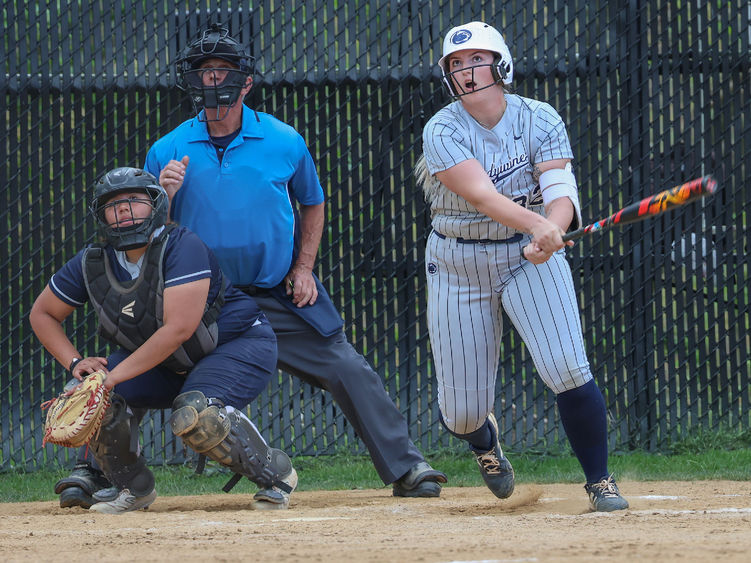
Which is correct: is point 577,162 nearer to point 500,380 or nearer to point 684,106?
point 684,106

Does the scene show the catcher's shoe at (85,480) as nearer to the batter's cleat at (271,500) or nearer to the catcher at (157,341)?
the catcher at (157,341)

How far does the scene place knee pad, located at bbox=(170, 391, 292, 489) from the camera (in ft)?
14.1

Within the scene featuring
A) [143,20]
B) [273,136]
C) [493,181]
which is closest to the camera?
[493,181]

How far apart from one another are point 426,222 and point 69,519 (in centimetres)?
259

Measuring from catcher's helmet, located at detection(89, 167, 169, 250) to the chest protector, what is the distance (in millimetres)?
58

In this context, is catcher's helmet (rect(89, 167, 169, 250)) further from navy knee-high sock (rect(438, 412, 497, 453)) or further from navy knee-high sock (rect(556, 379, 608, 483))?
navy knee-high sock (rect(556, 379, 608, 483))

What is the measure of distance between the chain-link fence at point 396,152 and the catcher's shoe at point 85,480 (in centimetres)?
124

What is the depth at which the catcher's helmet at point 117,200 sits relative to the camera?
440 cm

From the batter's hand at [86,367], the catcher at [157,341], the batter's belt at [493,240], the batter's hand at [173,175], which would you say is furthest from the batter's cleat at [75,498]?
the batter's belt at [493,240]

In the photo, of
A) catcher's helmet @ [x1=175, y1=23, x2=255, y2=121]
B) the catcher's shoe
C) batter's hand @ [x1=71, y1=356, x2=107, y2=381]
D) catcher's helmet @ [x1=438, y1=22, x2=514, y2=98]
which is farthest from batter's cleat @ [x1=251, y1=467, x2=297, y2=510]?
catcher's helmet @ [x1=438, y1=22, x2=514, y2=98]

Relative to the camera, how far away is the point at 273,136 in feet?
16.1

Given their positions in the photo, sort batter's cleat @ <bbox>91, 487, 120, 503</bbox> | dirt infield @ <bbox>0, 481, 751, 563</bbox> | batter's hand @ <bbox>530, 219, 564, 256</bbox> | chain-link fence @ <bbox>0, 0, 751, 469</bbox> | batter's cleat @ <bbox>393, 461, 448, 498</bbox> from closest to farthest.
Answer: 1. dirt infield @ <bbox>0, 481, 751, 563</bbox>
2. batter's hand @ <bbox>530, 219, 564, 256</bbox>
3. batter's cleat @ <bbox>91, 487, 120, 503</bbox>
4. batter's cleat @ <bbox>393, 461, 448, 498</bbox>
5. chain-link fence @ <bbox>0, 0, 751, 469</bbox>

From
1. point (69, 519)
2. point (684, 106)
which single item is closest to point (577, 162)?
point (684, 106)

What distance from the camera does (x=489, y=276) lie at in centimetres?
436
